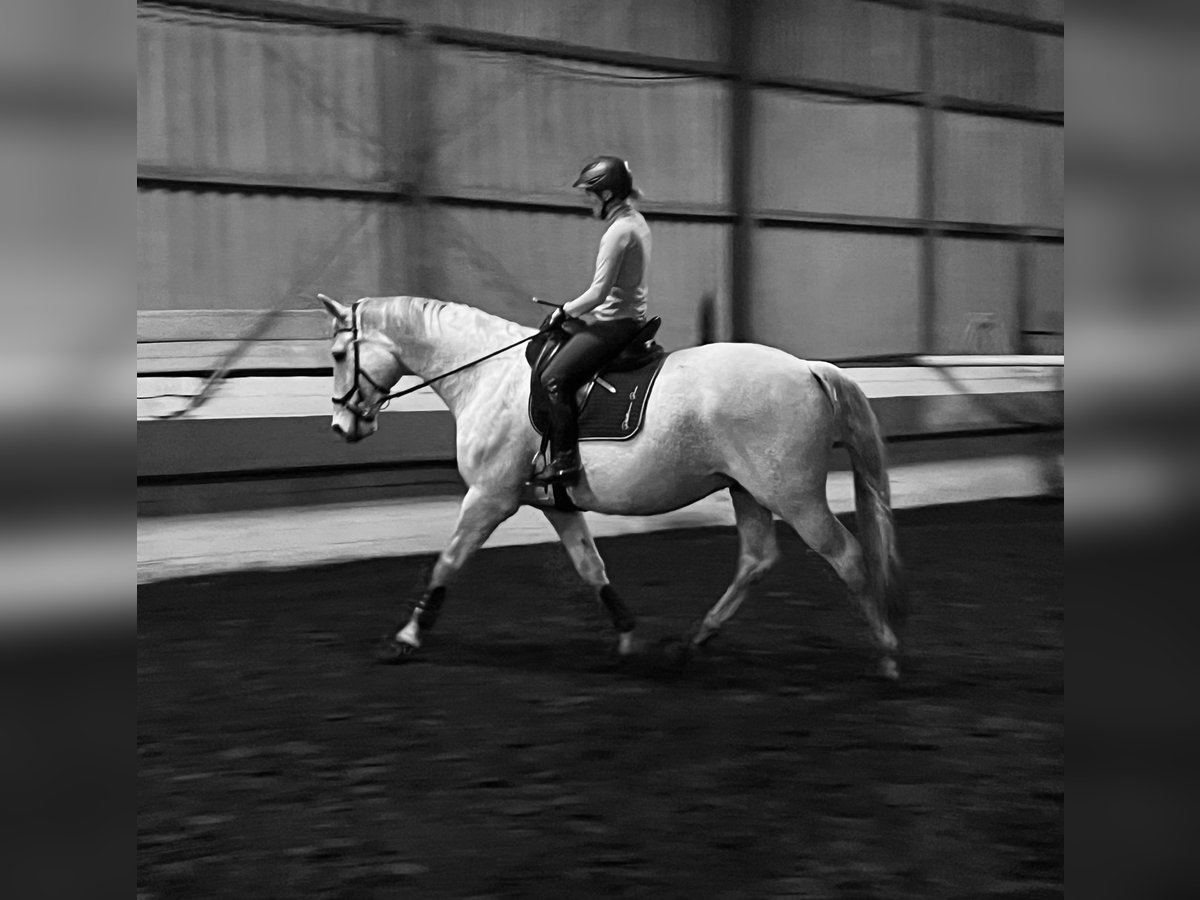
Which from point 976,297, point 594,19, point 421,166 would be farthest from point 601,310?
point 976,297

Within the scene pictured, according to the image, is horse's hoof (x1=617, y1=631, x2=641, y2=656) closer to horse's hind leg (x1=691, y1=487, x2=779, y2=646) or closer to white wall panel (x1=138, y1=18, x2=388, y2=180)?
horse's hind leg (x1=691, y1=487, x2=779, y2=646)

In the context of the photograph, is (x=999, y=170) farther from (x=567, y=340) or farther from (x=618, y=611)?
(x=618, y=611)

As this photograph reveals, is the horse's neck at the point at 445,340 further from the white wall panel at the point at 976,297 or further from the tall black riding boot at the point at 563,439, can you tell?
the white wall panel at the point at 976,297

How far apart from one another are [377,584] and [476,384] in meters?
0.93

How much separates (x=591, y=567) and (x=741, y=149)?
2175 millimetres

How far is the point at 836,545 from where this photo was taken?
422 centimetres

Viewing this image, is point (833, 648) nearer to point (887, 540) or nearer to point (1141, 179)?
point (887, 540)

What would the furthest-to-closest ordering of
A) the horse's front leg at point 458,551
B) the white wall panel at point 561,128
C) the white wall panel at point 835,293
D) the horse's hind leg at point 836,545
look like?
1. the white wall panel at point 835,293
2. the white wall panel at point 561,128
3. the horse's front leg at point 458,551
4. the horse's hind leg at point 836,545

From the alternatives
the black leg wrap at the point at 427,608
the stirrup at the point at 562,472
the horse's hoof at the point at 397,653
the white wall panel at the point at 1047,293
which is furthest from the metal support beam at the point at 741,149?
the horse's hoof at the point at 397,653

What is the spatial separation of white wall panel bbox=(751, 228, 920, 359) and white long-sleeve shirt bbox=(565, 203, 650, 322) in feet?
4.95

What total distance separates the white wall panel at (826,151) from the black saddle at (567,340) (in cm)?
157

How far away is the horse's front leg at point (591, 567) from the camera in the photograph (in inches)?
178

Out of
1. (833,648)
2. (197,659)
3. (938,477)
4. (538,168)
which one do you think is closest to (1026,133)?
(938,477)

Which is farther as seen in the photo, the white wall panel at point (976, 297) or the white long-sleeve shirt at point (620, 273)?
the white wall panel at point (976, 297)
